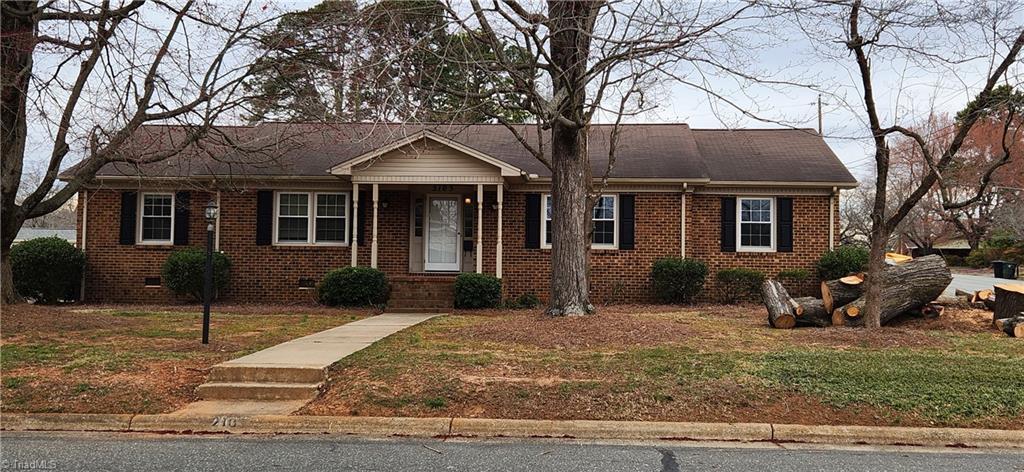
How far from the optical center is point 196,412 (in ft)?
19.2

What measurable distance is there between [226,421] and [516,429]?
251 centimetres

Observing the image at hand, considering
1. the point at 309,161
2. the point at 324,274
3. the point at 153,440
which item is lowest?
the point at 153,440

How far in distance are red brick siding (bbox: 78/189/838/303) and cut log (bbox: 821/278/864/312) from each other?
5.29 meters

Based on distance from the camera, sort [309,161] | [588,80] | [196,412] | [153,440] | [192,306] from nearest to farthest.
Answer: [153,440] < [196,412] < [588,80] < [192,306] < [309,161]

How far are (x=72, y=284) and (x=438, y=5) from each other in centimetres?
1269

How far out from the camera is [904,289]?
403 inches

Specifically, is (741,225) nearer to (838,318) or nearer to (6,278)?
(838,318)

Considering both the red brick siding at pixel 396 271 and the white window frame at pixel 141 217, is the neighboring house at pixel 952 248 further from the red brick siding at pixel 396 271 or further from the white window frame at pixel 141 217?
the white window frame at pixel 141 217

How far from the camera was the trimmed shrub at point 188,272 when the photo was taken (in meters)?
14.9

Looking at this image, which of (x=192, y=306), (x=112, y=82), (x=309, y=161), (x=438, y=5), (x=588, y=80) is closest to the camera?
(x=438, y=5)

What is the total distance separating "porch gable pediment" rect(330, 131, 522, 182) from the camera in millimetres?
14656

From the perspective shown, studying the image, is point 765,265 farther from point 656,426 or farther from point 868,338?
point 656,426

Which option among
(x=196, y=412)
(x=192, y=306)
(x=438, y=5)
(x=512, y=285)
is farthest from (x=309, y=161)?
(x=196, y=412)

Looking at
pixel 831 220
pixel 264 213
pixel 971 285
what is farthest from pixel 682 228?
pixel 971 285
